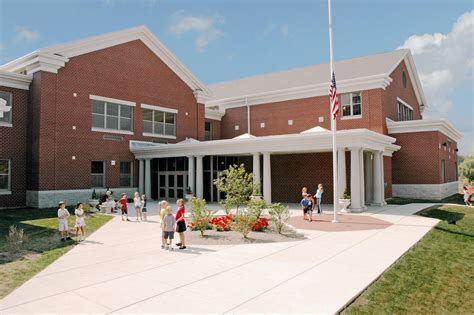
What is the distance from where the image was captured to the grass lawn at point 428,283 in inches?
265

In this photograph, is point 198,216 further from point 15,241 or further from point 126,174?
point 126,174

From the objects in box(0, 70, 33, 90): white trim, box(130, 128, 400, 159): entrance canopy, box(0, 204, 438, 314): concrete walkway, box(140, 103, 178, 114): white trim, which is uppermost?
box(0, 70, 33, 90): white trim

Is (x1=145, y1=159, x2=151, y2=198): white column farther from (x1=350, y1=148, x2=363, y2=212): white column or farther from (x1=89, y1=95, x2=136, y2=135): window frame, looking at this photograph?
(x1=350, y1=148, x2=363, y2=212): white column

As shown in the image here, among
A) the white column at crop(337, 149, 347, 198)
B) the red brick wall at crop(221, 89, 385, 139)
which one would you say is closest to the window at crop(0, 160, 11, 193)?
the red brick wall at crop(221, 89, 385, 139)

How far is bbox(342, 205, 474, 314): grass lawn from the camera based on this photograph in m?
6.73

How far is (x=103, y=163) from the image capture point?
86.8 ft

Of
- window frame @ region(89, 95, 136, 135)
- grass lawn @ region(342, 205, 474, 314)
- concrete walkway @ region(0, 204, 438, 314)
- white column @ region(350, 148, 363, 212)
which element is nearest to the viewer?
concrete walkway @ region(0, 204, 438, 314)

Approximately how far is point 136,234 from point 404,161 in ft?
74.8

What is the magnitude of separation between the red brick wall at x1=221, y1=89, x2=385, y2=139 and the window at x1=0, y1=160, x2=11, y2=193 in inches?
759

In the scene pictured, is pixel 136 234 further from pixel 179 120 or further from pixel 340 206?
pixel 179 120

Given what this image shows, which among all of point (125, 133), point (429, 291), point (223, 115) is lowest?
point (429, 291)

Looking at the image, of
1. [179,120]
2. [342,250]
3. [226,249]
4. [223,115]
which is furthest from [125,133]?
[342,250]

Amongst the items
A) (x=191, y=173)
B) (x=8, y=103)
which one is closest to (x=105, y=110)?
(x=8, y=103)

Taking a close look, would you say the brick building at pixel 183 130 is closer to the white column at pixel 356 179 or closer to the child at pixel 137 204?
the white column at pixel 356 179
